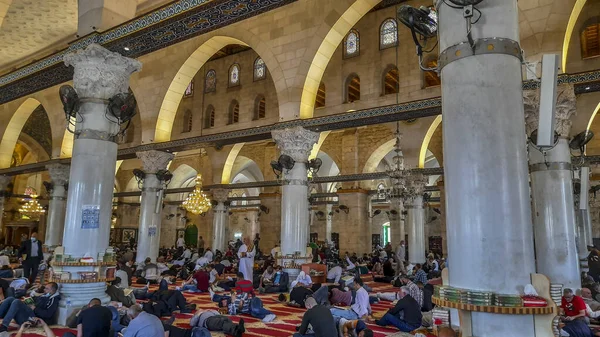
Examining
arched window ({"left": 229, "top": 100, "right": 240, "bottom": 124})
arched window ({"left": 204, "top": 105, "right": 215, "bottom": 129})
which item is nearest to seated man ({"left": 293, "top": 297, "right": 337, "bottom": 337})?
arched window ({"left": 229, "top": 100, "right": 240, "bottom": 124})

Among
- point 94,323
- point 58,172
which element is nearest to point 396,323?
point 94,323

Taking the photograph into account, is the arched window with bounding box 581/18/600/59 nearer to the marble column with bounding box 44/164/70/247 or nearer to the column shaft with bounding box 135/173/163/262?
the column shaft with bounding box 135/173/163/262

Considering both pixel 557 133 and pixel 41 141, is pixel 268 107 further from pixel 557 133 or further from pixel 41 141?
pixel 41 141

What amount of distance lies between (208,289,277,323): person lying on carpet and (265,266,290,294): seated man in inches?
83.9

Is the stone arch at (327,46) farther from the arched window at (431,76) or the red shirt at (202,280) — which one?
the arched window at (431,76)

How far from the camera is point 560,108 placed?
7.17 m

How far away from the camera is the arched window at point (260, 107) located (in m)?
15.9

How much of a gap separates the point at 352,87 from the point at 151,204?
841 centimetres

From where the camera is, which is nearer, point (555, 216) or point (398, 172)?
point (555, 216)

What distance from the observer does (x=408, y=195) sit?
14.4 meters

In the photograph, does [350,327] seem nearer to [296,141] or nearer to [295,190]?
[295,190]

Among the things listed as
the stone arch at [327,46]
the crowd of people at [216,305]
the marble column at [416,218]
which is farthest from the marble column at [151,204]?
the marble column at [416,218]

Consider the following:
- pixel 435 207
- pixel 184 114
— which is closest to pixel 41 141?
pixel 184 114

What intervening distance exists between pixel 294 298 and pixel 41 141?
1755cm
